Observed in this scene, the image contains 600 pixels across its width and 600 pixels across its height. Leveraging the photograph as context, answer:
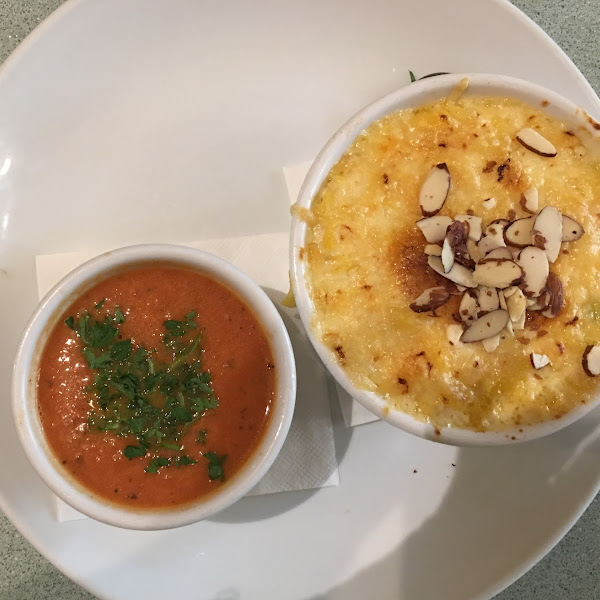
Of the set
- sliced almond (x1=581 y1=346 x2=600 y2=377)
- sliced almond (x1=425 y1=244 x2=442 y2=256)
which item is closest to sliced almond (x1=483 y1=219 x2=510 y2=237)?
sliced almond (x1=425 y1=244 x2=442 y2=256)

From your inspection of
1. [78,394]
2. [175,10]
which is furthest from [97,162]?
[78,394]

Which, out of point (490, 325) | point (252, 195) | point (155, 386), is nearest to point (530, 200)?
point (490, 325)

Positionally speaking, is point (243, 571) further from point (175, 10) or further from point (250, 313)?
point (175, 10)

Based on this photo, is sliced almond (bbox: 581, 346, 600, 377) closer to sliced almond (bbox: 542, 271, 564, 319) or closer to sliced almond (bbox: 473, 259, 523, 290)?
sliced almond (bbox: 542, 271, 564, 319)

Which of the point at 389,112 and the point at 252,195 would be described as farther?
the point at 252,195

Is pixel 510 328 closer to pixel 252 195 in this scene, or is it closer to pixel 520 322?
pixel 520 322

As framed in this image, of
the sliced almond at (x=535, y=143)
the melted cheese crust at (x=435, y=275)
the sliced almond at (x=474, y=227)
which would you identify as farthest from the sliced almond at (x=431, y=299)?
the sliced almond at (x=535, y=143)
